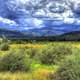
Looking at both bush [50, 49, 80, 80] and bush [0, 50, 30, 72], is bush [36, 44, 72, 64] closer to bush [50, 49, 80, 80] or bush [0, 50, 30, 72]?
bush [0, 50, 30, 72]

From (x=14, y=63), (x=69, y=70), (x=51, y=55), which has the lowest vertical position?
(x=51, y=55)

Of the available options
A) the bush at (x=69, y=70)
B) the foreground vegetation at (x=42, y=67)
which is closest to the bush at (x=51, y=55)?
the foreground vegetation at (x=42, y=67)

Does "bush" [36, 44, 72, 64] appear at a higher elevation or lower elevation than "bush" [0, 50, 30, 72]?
lower

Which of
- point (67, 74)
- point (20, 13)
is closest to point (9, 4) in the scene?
point (20, 13)

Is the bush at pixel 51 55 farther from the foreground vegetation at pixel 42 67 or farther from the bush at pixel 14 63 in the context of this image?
the bush at pixel 14 63

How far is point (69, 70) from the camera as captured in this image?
12.8 m

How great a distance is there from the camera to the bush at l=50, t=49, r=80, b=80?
12.5m

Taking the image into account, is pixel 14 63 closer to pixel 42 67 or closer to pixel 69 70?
pixel 42 67

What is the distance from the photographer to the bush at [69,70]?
12547 millimetres

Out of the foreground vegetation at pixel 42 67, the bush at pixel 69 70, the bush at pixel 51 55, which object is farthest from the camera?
the bush at pixel 51 55

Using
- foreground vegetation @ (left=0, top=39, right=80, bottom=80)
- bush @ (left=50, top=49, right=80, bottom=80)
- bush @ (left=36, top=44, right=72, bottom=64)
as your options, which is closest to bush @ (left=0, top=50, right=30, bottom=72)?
foreground vegetation @ (left=0, top=39, right=80, bottom=80)

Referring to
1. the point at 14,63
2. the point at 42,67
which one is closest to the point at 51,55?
the point at 42,67

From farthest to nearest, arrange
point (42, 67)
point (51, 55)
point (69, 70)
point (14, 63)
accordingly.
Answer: point (51, 55)
point (42, 67)
point (14, 63)
point (69, 70)

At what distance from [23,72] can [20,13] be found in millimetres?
20805
